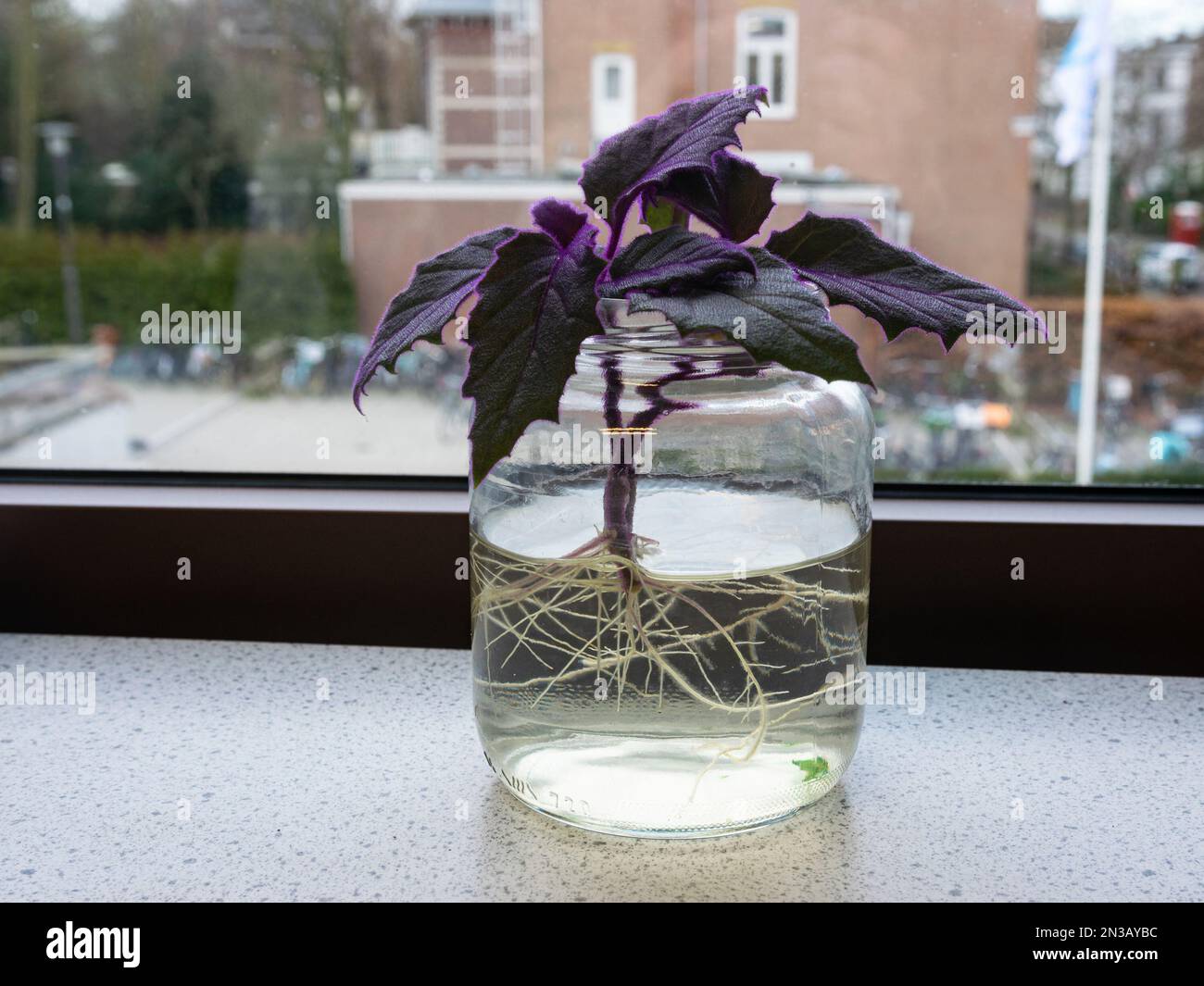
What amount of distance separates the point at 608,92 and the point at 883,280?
579 millimetres

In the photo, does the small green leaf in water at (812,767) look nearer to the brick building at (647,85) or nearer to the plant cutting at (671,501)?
the plant cutting at (671,501)

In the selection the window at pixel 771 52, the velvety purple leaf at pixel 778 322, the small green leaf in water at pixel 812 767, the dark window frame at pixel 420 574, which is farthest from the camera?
the window at pixel 771 52

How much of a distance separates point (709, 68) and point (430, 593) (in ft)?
1.72

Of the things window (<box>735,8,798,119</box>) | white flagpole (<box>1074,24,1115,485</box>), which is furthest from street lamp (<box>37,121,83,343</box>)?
white flagpole (<box>1074,24,1115,485</box>)

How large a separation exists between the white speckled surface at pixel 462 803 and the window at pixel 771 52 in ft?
1.62

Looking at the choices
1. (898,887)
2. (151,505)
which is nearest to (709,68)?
(151,505)

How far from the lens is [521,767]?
54 cm

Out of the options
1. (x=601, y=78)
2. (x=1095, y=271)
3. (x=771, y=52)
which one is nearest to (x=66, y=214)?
(x=601, y=78)

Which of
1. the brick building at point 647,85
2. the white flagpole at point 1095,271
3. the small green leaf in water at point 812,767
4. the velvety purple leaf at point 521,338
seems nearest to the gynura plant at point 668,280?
the velvety purple leaf at point 521,338

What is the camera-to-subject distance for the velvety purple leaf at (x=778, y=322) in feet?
1.34

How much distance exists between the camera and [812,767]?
530 mm

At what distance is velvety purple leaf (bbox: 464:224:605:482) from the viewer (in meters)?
0.42

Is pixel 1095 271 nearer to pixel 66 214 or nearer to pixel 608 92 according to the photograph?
pixel 608 92

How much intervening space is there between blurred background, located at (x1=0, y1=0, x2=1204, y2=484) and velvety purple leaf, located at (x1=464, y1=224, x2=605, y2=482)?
0.48m
